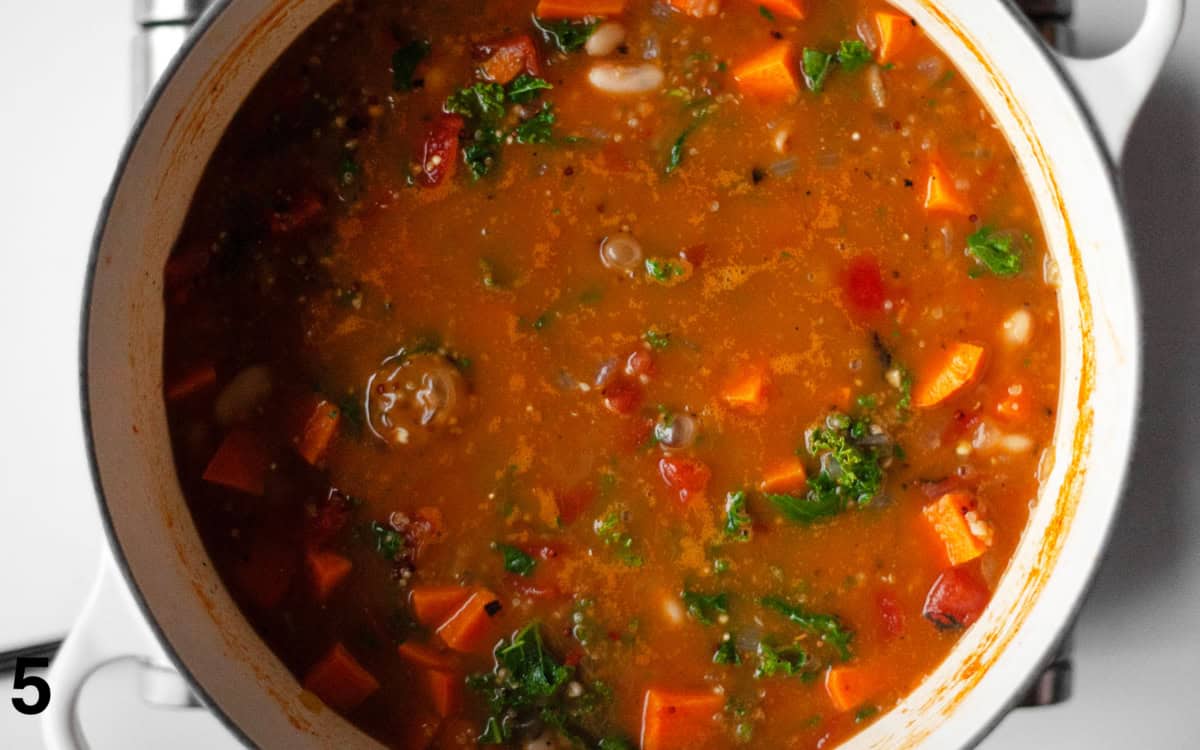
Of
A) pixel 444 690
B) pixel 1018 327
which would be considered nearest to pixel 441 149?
pixel 444 690

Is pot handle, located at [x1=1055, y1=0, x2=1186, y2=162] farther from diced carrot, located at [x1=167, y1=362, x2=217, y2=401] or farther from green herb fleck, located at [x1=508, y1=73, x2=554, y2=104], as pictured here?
diced carrot, located at [x1=167, y1=362, x2=217, y2=401]

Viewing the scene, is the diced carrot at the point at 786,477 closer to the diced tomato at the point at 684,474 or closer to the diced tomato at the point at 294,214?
the diced tomato at the point at 684,474

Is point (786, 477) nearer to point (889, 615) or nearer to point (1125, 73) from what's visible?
point (889, 615)

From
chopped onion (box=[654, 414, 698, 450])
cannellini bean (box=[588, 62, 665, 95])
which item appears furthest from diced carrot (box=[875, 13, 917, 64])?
chopped onion (box=[654, 414, 698, 450])

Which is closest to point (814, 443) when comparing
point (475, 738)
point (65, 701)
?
point (475, 738)

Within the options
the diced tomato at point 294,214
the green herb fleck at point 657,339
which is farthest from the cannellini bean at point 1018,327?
the diced tomato at point 294,214

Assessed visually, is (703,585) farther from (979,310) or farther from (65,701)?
(65,701)
